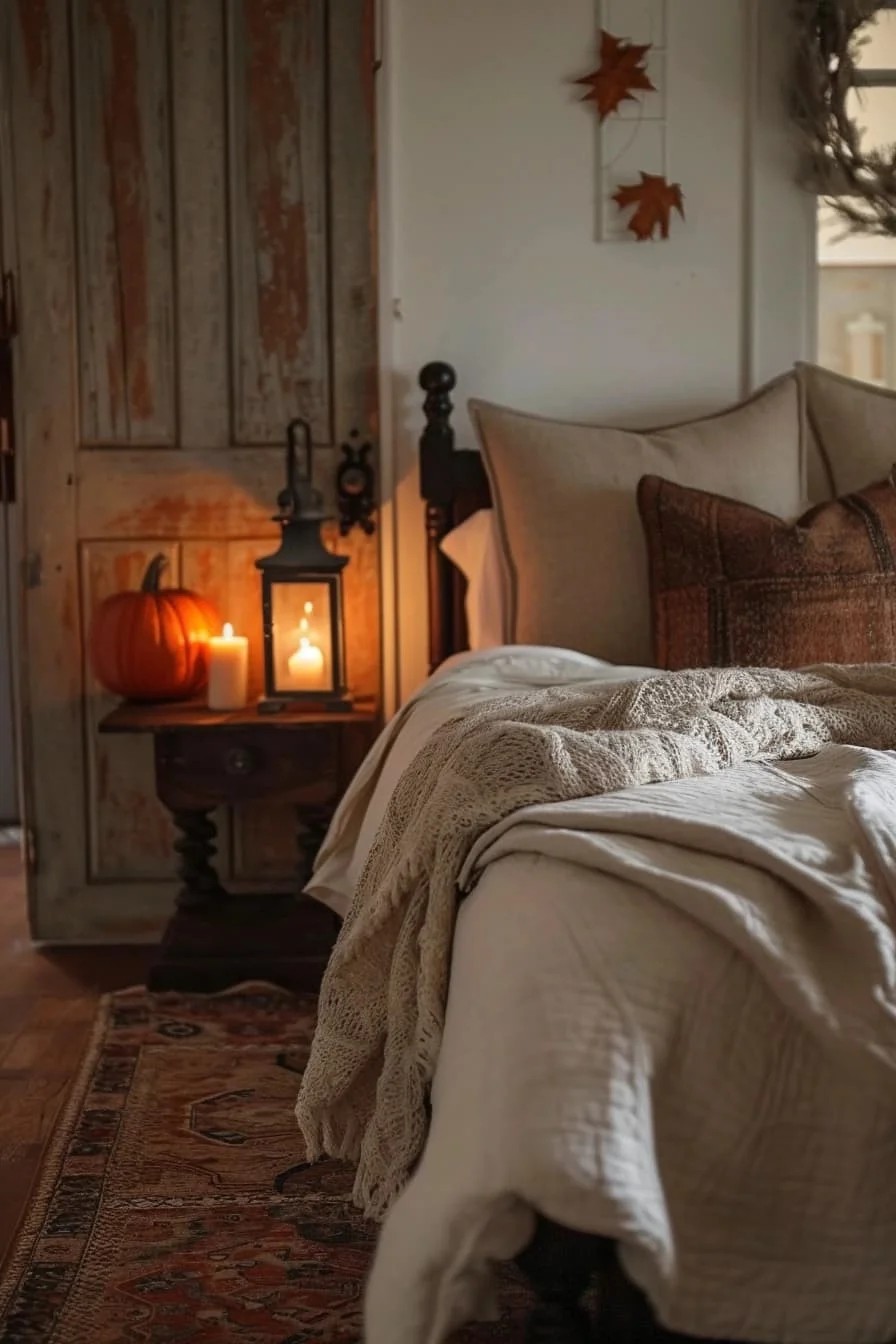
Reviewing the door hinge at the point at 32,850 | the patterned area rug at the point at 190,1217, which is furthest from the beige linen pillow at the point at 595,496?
the door hinge at the point at 32,850

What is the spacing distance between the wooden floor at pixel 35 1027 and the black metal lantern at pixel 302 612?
0.67 meters

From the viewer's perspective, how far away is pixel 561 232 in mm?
3154

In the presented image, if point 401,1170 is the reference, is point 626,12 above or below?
above

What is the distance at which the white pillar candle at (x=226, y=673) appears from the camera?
294cm

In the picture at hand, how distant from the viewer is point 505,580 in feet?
9.36

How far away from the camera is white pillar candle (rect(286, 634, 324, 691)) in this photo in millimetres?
2941

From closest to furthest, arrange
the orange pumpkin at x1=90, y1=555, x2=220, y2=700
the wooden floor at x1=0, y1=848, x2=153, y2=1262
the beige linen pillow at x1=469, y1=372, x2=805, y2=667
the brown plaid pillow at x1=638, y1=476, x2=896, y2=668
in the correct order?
the wooden floor at x1=0, y1=848, x2=153, y2=1262, the brown plaid pillow at x1=638, y1=476, x2=896, y2=668, the beige linen pillow at x1=469, y1=372, x2=805, y2=667, the orange pumpkin at x1=90, y1=555, x2=220, y2=700

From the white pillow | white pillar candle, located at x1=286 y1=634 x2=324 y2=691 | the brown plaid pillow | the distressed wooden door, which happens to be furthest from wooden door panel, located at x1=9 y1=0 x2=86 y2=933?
the brown plaid pillow

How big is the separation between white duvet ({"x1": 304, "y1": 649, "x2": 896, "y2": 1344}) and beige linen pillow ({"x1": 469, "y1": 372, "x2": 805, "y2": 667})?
1532 millimetres

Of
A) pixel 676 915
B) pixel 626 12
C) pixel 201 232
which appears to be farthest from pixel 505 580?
pixel 676 915

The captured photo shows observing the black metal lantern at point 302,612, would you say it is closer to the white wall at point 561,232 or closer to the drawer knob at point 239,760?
the drawer knob at point 239,760

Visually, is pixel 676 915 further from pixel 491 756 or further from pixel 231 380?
pixel 231 380

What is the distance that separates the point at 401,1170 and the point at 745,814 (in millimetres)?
454

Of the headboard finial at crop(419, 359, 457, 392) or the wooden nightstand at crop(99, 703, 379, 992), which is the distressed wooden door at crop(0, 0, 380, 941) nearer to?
the headboard finial at crop(419, 359, 457, 392)
